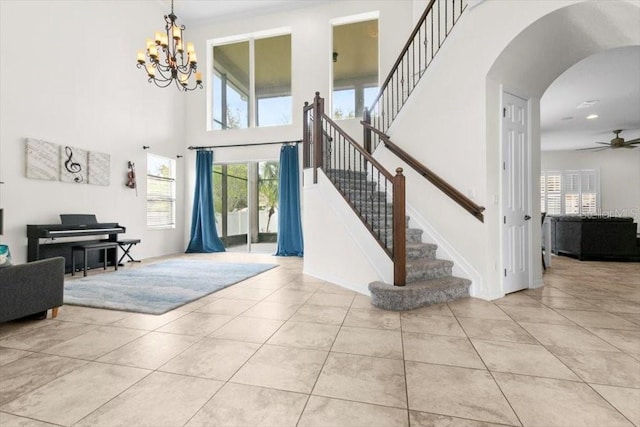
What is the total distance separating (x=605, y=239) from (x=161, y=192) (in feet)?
33.0

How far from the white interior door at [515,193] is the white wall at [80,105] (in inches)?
260

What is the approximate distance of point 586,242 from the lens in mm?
6531

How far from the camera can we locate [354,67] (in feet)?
23.7

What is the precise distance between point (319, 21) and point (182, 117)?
418 centimetres

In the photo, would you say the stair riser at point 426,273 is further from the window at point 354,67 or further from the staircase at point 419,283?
the window at point 354,67

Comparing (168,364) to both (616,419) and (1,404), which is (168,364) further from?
(616,419)

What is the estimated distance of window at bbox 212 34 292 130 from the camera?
7.63m

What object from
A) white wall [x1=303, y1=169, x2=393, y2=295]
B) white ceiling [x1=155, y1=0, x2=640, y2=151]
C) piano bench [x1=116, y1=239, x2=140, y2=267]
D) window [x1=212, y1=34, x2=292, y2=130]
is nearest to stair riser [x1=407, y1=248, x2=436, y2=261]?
white wall [x1=303, y1=169, x2=393, y2=295]

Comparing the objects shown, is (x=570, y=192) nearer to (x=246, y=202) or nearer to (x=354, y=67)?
(x=354, y=67)

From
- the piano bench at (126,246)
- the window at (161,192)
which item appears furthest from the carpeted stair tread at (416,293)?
the window at (161,192)

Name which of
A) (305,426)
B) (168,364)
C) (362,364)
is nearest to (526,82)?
(362,364)

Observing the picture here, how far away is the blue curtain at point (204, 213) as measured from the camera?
7.59m

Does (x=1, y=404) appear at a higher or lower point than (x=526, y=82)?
lower

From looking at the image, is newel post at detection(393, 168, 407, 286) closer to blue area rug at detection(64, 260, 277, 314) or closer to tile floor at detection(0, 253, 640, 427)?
tile floor at detection(0, 253, 640, 427)
